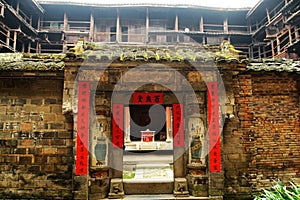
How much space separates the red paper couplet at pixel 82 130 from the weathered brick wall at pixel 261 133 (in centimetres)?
361

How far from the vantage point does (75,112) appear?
5.47m

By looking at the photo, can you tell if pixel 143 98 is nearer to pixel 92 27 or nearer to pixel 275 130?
pixel 275 130

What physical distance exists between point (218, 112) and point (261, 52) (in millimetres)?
18365

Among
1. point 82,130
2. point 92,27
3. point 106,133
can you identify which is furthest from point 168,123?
point 92,27

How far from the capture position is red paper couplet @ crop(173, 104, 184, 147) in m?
6.00

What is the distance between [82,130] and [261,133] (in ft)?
15.7

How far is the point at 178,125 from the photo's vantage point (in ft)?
19.9

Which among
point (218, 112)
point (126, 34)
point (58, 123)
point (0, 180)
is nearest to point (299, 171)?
point (218, 112)

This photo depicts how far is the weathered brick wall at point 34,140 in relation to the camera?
5.73 metres

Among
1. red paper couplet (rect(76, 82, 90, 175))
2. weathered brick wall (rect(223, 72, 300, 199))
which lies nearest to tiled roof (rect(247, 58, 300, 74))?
weathered brick wall (rect(223, 72, 300, 199))

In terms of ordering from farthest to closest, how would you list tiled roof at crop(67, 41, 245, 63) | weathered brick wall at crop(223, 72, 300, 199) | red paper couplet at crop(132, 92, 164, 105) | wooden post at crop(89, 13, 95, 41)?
wooden post at crop(89, 13, 95, 41) → weathered brick wall at crop(223, 72, 300, 199) → red paper couplet at crop(132, 92, 164, 105) → tiled roof at crop(67, 41, 245, 63)

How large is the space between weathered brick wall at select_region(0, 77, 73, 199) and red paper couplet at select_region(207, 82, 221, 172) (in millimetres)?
3625

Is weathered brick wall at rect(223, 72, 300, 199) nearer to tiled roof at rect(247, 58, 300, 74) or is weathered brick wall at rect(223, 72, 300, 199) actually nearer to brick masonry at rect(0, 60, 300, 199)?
brick masonry at rect(0, 60, 300, 199)

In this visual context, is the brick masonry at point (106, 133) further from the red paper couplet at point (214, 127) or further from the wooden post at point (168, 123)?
the wooden post at point (168, 123)
